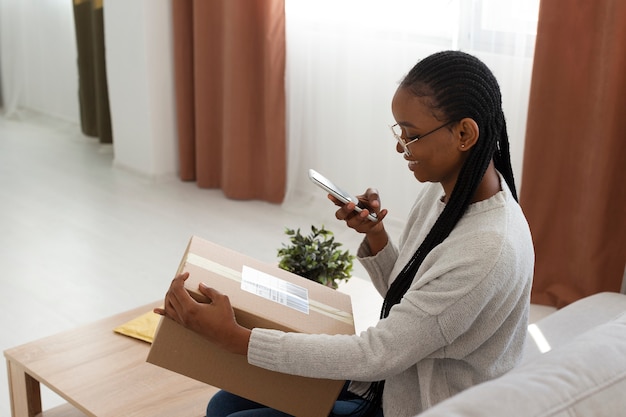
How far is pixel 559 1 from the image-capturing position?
104 inches

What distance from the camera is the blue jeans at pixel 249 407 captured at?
59.0 inches

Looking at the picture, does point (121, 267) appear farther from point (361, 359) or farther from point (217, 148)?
point (361, 359)

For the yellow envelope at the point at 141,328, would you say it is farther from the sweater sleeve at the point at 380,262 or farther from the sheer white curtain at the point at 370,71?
the sheer white curtain at the point at 370,71

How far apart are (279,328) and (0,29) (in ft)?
16.3

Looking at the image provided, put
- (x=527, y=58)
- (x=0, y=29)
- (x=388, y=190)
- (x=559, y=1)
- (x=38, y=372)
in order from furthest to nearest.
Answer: (x=0, y=29) → (x=388, y=190) → (x=527, y=58) → (x=559, y=1) → (x=38, y=372)

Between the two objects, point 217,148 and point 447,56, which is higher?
point 447,56

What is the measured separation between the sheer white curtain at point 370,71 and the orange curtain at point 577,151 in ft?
0.80

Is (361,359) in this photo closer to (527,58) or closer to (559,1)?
(559,1)

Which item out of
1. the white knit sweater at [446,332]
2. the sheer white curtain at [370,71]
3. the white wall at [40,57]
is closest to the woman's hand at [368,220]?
the white knit sweater at [446,332]

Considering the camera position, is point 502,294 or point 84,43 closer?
point 502,294

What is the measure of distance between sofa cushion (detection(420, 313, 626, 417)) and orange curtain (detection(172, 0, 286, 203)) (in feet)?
9.29

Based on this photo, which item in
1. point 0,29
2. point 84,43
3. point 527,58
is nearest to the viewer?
point 527,58

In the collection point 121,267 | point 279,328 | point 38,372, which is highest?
point 279,328

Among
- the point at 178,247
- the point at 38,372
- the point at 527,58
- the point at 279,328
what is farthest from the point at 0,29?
the point at 279,328
